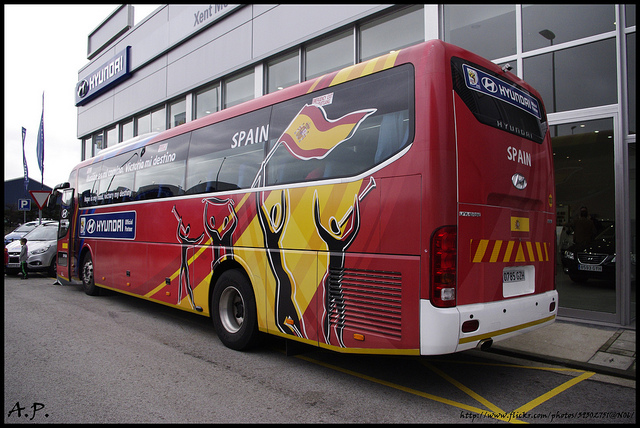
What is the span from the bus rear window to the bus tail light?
1.24m

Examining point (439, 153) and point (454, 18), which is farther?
point (454, 18)

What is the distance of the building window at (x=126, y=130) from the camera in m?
19.6

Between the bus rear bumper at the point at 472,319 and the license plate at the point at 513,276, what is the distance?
0.19 metres

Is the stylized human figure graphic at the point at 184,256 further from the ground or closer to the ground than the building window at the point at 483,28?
closer to the ground

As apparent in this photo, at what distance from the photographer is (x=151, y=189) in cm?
779

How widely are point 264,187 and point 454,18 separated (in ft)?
19.6

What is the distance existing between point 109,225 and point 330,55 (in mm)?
6555

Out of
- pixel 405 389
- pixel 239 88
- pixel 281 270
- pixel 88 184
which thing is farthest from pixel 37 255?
pixel 405 389

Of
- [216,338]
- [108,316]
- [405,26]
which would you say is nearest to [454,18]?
[405,26]

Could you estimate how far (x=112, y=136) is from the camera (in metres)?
21.1

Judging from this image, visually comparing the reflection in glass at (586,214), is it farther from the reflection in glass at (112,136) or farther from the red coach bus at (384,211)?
the reflection in glass at (112,136)

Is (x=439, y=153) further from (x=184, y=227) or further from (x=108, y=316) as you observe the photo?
(x=108, y=316)

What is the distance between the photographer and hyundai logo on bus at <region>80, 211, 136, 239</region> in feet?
27.5

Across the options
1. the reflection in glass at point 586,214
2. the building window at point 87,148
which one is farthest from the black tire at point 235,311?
the building window at point 87,148
